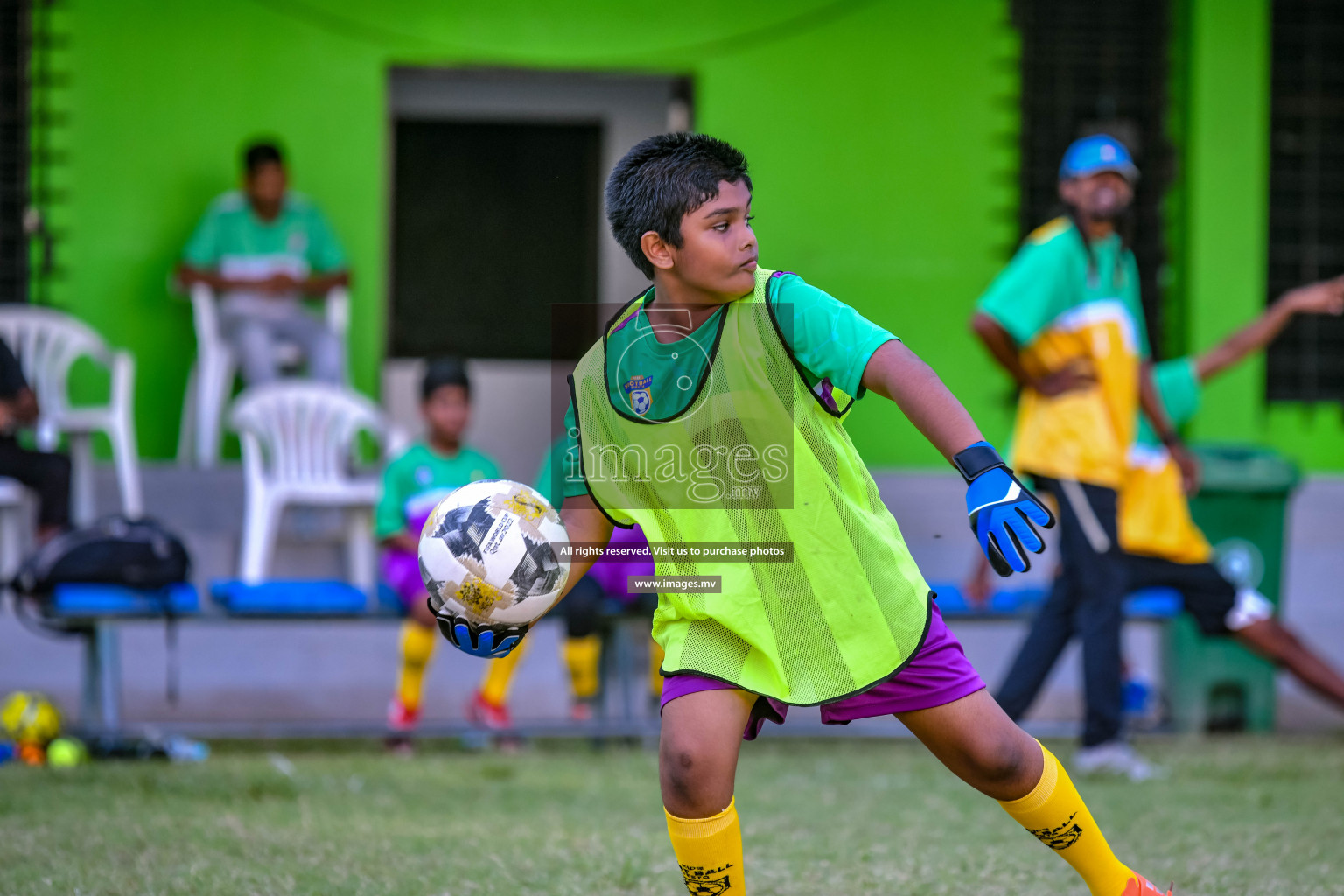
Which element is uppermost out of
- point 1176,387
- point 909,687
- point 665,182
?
point 665,182

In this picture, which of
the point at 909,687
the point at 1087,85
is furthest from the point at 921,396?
the point at 1087,85

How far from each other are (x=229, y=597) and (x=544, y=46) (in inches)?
137

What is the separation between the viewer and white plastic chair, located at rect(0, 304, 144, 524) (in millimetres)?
7062

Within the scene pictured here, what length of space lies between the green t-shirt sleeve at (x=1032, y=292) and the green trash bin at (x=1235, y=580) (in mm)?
1812

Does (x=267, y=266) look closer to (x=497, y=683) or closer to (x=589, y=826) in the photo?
(x=497, y=683)

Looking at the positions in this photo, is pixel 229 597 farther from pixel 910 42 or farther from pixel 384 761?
pixel 910 42

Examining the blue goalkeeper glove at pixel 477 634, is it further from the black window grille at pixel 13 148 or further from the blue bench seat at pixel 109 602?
the black window grille at pixel 13 148

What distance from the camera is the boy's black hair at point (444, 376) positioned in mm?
6426

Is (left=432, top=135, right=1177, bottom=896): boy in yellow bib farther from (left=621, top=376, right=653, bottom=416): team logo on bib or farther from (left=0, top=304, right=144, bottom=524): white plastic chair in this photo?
(left=0, top=304, right=144, bottom=524): white plastic chair

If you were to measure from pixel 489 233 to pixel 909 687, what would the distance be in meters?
6.88

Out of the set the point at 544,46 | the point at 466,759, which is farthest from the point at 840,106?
the point at 466,759

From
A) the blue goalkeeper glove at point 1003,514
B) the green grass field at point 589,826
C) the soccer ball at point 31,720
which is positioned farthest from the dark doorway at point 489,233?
the blue goalkeeper glove at point 1003,514

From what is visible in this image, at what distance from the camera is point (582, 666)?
252 inches

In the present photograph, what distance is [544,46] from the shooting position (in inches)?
315
